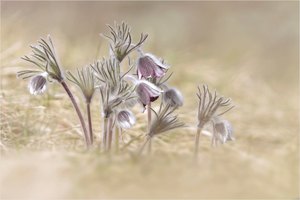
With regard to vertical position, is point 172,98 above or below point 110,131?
above

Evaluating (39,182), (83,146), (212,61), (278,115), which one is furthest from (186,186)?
(212,61)

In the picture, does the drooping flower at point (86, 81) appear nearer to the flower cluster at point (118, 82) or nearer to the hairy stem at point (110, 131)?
the flower cluster at point (118, 82)

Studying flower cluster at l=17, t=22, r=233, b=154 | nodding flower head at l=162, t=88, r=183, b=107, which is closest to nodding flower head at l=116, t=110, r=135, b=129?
flower cluster at l=17, t=22, r=233, b=154

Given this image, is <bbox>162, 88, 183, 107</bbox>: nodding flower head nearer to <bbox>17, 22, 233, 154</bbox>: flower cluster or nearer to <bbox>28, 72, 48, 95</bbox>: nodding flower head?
<bbox>17, 22, 233, 154</bbox>: flower cluster

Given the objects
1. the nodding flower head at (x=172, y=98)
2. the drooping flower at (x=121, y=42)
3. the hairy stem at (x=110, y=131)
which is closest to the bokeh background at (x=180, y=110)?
the hairy stem at (x=110, y=131)

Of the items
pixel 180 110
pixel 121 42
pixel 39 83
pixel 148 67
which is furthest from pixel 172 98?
pixel 180 110

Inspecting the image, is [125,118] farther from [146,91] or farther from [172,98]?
[172,98]
